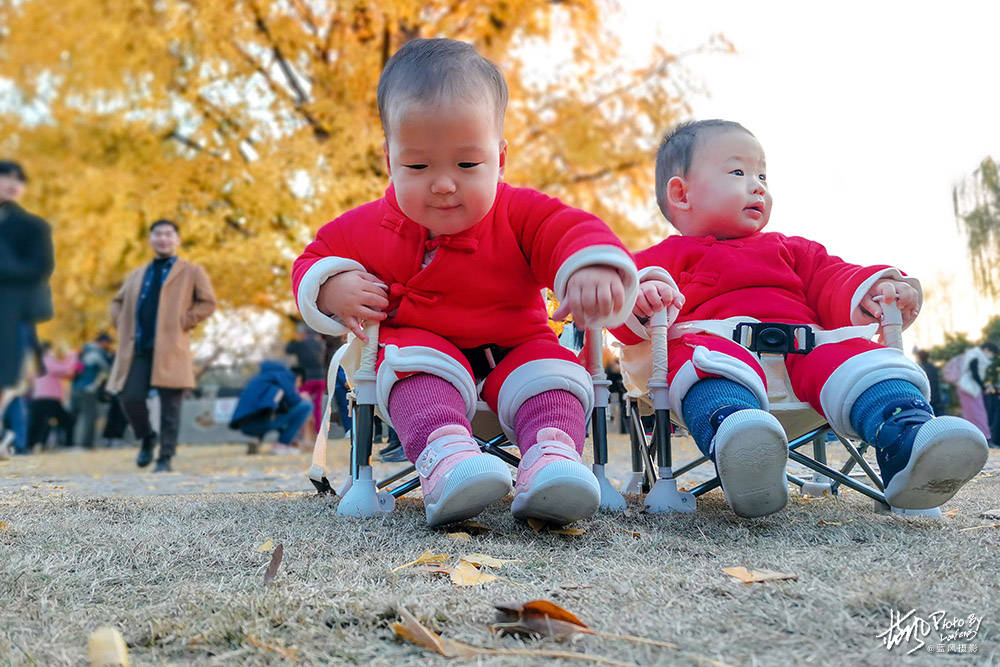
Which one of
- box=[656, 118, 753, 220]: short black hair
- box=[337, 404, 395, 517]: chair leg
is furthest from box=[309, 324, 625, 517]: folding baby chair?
box=[656, 118, 753, 220]: short black hair

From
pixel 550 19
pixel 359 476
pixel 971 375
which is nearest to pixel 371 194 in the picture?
pixel 550 19

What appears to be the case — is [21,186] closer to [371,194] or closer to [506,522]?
[506,522]

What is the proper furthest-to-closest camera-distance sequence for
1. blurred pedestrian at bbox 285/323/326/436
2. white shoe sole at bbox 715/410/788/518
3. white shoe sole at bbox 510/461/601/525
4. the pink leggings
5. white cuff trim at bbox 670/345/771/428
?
blurred pedestrian at bbox 285/323/326/436
white cuff trim at bbox 670/345/771/428
the pink leggings
white shoe sole at bbox 715/410/788/518
white shoe sole at bbox 510/461/601/525

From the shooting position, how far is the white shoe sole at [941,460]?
1.67 m

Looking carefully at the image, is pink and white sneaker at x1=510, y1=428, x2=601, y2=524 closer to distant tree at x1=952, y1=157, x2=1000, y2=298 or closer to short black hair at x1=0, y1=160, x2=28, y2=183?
short black hair at x1=0, y1=160, x2=28, y2=183

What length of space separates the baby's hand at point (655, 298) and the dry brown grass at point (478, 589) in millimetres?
541

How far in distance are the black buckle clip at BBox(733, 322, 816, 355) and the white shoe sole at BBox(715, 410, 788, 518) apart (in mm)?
473

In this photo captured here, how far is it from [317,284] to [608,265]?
0.80m

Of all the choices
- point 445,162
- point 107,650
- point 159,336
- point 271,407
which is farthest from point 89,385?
point 107,650

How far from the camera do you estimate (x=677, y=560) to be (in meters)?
1.54

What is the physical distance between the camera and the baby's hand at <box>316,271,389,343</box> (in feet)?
7.03

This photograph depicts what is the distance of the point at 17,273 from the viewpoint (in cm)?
171

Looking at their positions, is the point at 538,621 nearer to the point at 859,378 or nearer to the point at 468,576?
the point at 468,576

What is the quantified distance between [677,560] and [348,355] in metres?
1.19
